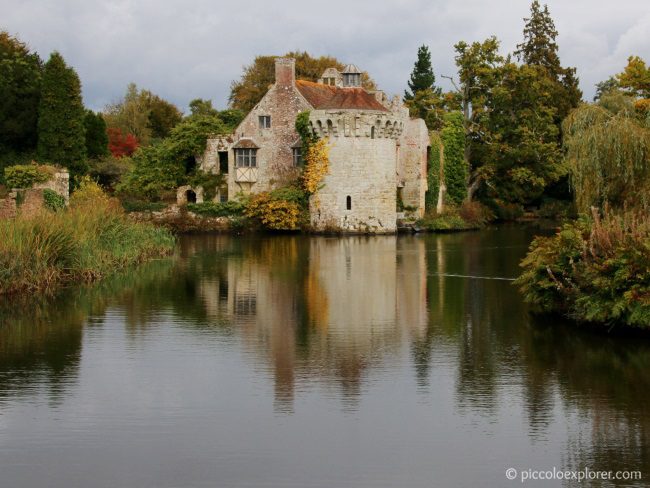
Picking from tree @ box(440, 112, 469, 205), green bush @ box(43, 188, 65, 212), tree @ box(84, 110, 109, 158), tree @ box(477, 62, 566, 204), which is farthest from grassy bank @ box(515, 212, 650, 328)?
tree @ box(84, 110, 109, 158)

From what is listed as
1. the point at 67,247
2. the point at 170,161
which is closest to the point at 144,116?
the point at 170,161

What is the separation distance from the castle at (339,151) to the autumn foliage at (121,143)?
16.5 metres

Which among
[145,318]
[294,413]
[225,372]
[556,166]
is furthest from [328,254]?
[556,166]

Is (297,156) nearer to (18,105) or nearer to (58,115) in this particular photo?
(58,115)

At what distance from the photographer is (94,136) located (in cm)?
5322

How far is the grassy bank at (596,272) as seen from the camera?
14.6 m

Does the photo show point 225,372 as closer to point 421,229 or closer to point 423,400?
point 423,400

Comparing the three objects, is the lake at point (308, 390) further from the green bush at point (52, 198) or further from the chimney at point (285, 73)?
the chimney at point (285, 73)

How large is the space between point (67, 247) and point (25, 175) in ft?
56.0

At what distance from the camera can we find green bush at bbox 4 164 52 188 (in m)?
37.2

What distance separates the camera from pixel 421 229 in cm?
4662

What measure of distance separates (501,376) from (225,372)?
378 centimetres

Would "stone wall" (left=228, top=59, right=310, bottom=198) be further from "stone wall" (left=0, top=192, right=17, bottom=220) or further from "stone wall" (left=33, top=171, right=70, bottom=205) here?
"stone wall" (left=0, top=192, right=17, bottom=220)

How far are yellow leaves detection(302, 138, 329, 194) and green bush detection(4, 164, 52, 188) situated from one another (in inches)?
454
